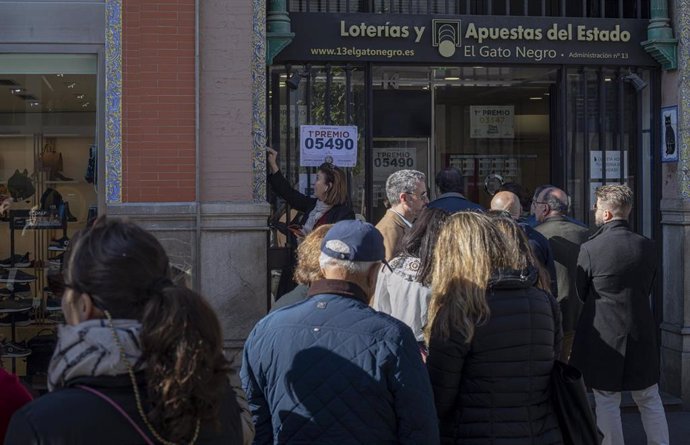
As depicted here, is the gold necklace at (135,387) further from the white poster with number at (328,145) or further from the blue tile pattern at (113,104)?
the white poster with number at (328,145)

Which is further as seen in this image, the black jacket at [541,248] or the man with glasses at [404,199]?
the man with glasses at [404,199]

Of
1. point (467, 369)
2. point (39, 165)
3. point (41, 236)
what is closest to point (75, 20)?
point (39, 165)

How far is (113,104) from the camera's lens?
7520 millimetres

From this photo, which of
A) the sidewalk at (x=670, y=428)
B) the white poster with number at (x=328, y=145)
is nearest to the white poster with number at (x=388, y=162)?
the white poster with number at (x=328, y=145)

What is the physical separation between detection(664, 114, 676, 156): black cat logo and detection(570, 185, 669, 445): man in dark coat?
235 cm

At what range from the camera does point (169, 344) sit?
Result: 2.25 m

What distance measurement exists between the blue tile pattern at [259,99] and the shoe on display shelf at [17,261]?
7.47 feet

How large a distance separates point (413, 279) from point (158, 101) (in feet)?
11.4

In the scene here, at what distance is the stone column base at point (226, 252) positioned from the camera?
7496mm

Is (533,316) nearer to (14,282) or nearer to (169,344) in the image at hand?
(169,344)

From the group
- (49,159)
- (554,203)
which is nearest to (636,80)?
(554,203)

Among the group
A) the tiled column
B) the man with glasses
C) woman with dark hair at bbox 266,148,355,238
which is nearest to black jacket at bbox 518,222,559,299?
the man with glasses

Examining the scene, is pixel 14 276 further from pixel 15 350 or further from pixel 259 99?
pixel 259 99

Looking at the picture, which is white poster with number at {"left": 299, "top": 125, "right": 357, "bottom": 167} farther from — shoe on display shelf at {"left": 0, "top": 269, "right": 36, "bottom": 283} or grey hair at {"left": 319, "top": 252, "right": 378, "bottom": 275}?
grey hair at {"left": 319, "top": 252, "right": 378, "bottom": 275}
